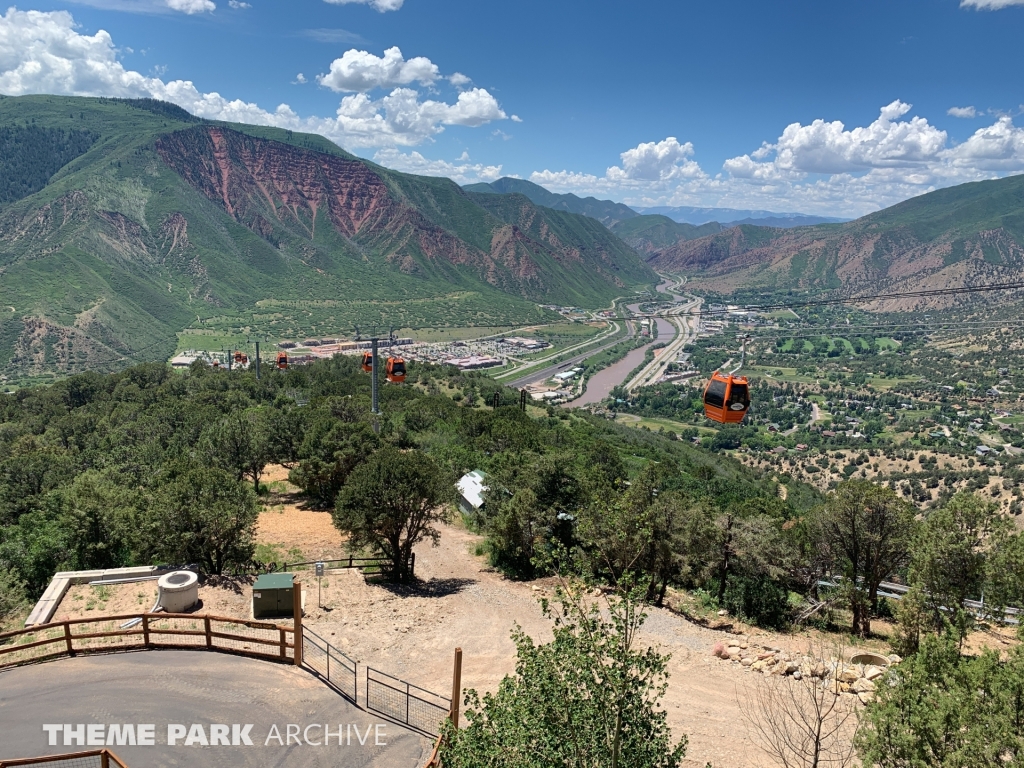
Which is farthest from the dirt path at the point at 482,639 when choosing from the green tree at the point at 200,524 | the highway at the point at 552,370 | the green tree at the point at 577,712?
the highway at the point at 552,370

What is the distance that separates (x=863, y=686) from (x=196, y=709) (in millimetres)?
17381

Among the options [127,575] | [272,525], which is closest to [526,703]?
[127,575]

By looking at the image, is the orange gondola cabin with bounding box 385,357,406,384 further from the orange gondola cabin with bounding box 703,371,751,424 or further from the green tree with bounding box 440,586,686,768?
the green tree with bounding box 440,586,686,768

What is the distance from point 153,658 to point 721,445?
11265 centimetres

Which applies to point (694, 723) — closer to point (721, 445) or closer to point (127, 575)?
point (127, 575)

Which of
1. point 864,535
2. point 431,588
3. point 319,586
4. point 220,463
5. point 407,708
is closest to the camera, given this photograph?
point 407,708

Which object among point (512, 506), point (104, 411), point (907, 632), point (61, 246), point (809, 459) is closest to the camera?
point (907, 632)

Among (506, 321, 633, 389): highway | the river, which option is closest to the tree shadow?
the river

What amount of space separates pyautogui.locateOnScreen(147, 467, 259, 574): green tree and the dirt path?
367cm

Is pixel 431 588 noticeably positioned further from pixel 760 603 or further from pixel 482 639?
pixel 760 603

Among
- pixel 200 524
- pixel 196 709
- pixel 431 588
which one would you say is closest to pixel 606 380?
pixel 431 588

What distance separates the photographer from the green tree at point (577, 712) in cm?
895

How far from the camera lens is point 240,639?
14.9 m

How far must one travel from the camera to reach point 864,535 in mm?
24422
